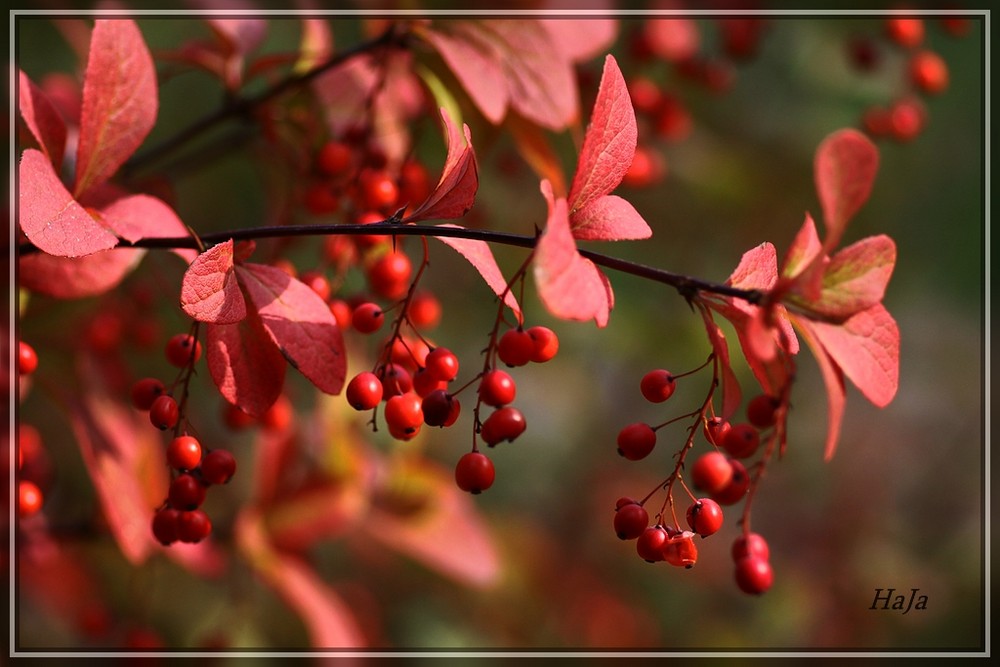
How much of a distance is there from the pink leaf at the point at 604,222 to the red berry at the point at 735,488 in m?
0.20

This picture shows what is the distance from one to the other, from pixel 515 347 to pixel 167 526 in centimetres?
38

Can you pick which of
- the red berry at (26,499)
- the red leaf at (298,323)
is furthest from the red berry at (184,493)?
the red berry at (26,499)

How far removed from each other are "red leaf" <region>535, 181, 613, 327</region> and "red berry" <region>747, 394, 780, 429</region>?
0.17 m

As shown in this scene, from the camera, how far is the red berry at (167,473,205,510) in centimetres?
81

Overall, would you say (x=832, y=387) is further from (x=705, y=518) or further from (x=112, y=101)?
(x=112, y=101)

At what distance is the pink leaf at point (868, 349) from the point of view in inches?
27.5

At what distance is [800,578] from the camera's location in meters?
2.53

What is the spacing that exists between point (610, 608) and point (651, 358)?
815 mm

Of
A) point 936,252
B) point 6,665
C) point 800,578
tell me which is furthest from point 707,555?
point 6,665

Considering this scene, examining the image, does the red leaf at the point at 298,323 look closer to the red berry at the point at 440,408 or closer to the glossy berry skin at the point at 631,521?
the red berry at the point at 440,408

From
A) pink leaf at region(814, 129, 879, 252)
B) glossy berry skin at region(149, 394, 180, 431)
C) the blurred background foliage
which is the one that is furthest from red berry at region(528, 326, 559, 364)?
Answer: the blurred background foliage

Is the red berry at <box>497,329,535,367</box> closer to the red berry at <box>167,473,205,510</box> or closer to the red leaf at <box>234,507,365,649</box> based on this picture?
the red berry at <box>167,473,205,510</box>

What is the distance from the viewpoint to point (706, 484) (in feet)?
2.37

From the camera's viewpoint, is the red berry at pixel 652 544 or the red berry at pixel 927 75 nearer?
the red berry at pixel 652 544
